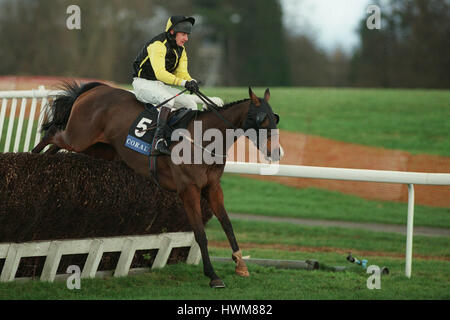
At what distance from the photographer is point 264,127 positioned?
552 cm

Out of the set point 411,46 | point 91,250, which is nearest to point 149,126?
point 91,250

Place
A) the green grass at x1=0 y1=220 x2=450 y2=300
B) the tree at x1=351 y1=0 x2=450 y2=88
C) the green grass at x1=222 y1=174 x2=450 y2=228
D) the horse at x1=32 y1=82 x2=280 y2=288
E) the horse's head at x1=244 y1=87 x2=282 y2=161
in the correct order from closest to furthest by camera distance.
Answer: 1. the green grass at x1=0 y1=220 x2=450 y2=300
2. the horse's head at x1=244 y1=87 x2=282 y2=161
3. the horse at x1=32 y1=82 x2=280 y2=288
4. the green grass at x1=222 y1=174 x2=450 y2=228
5. the tree at x1=351 y1=0 x2=450 y2=88

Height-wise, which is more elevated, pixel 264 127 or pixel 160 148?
pixel 264 127

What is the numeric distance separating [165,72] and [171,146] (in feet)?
2.27

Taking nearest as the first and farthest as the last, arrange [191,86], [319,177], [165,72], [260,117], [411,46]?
[260,117], [191,86], [165,72], [319,177], [411,46]

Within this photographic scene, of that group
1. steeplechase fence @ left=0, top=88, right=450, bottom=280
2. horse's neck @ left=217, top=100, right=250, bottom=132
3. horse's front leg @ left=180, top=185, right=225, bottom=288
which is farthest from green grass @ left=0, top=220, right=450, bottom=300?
horse's neck @ left=217, top=100, right=250, bottom=132

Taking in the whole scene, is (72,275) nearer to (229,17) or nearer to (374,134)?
(374,134)

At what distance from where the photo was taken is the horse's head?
5.46 meters

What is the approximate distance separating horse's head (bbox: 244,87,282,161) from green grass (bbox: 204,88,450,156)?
9.27 meters

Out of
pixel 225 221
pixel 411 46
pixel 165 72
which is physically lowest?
pixel 225 221

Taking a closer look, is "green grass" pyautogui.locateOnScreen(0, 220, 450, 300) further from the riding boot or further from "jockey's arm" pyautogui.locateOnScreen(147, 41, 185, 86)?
"jockey's arm" pyautogui.locateOnScreen(147, 41, 185, 86)

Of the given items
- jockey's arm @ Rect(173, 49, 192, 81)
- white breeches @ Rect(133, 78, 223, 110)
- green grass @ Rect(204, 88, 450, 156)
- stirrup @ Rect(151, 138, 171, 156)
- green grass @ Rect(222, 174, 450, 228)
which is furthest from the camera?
green grass @ Rect(204, 88, 450, 156)

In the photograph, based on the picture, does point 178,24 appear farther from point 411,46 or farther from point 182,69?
point 411,46

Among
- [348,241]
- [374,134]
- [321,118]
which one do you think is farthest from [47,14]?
[348,241]
